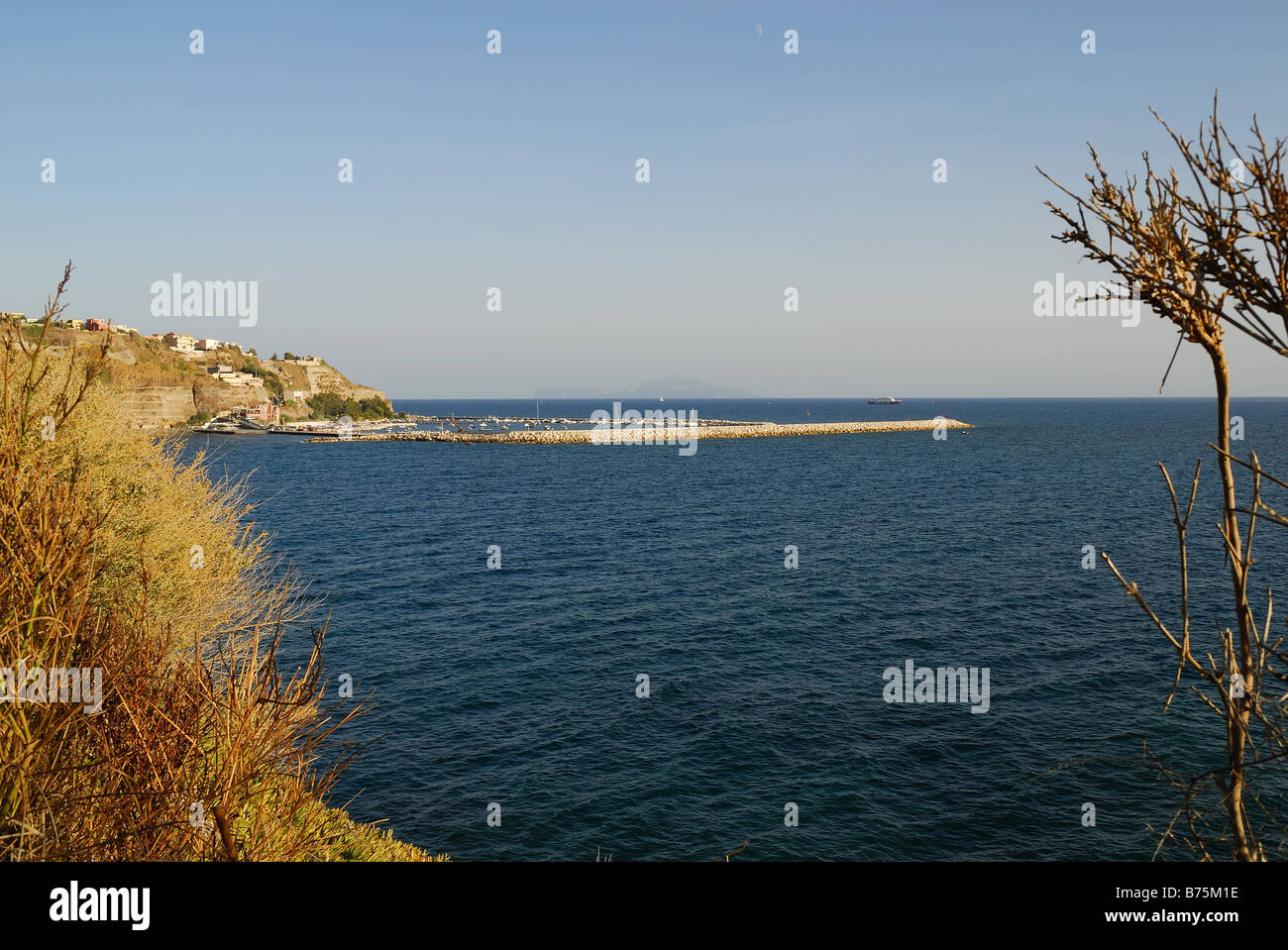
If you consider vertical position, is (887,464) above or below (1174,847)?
above

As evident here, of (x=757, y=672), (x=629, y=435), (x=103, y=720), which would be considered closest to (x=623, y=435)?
(x=629, y=435)

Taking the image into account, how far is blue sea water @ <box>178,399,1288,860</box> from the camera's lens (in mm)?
22625

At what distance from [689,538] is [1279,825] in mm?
44700

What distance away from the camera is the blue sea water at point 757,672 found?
891 inches

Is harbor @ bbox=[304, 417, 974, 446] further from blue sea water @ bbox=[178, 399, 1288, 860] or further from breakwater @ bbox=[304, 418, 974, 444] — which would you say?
blue sea water @ bbox=[178, 399, 1288, 860]

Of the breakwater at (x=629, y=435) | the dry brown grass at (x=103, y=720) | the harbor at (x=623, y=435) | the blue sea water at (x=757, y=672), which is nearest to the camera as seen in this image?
the dry brown grass at (x=103, y=720)

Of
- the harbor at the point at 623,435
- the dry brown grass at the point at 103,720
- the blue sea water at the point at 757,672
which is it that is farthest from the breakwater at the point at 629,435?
the dry brown grass at the point at 103,720

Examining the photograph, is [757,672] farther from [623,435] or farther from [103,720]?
[623,435]

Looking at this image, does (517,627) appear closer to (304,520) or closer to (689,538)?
(689,538)

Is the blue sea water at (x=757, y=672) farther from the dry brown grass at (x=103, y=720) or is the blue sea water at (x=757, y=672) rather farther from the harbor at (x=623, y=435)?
the harbor at (x=623, y=435)

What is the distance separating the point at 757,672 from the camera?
3356 centimetres
